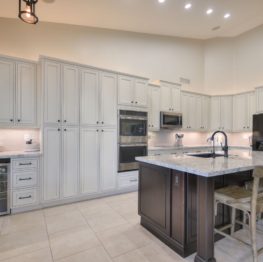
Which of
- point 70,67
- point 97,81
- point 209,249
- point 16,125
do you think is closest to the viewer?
point 209,249

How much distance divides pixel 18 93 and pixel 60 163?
1.44 m

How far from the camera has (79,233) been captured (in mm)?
2430

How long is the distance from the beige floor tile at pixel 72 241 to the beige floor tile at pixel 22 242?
4.9 inches

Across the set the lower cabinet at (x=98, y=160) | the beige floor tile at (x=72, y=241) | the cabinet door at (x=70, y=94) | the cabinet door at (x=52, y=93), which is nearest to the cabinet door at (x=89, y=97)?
the cabinet door at (x=70, y=94)

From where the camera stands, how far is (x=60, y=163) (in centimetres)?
337

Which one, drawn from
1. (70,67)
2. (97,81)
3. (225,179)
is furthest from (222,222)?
(70,67)

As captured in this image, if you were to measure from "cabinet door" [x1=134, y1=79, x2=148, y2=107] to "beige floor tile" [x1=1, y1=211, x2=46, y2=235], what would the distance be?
9.40ft

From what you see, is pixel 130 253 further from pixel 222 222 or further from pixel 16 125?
pixel 16 125

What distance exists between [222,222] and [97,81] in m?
3.16

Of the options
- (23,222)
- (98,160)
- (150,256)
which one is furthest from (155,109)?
(23,222)

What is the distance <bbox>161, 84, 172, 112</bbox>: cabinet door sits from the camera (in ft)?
16.6

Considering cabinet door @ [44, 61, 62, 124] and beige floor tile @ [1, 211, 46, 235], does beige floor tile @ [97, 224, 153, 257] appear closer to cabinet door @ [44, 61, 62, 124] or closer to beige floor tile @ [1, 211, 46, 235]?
beige floor tile @ [1, 211, 46, 235]

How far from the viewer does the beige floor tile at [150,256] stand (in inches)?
75.1

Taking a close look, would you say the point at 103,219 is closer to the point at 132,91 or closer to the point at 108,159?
the point at 108,159
